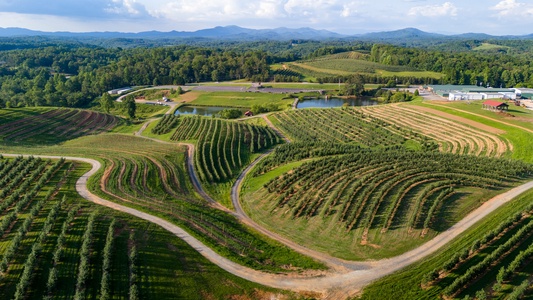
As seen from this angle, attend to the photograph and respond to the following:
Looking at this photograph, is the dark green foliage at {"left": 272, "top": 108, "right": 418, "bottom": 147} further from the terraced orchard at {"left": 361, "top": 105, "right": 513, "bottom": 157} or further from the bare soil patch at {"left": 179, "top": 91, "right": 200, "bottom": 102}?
the bare soil patch at {"left": 179, "top": 91, "right": 200, "bottom": 102}

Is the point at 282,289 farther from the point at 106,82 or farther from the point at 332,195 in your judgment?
the point at 106,82

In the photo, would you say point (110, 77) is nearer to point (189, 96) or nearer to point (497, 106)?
point (189, 96)

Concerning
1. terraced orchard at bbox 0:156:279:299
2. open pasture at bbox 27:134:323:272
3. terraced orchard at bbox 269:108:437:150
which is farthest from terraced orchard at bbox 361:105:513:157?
terraced orchard at bbox 0:156:279:299

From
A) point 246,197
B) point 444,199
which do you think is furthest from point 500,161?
point 246,197

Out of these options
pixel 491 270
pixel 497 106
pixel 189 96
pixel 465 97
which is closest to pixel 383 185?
pixel 491 270

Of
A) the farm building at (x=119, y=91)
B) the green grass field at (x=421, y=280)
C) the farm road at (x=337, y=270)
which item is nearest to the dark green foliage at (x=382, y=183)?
the farm road at (x=337, y=270)
